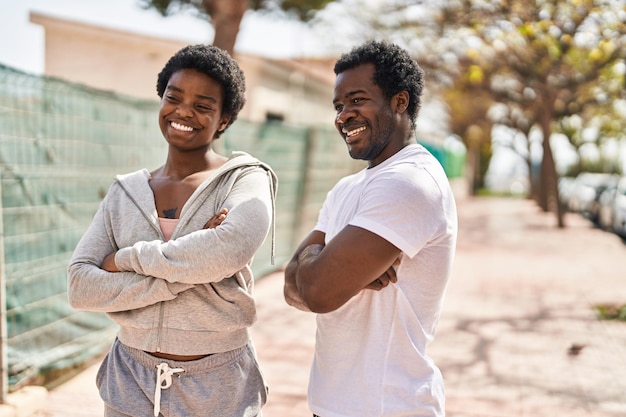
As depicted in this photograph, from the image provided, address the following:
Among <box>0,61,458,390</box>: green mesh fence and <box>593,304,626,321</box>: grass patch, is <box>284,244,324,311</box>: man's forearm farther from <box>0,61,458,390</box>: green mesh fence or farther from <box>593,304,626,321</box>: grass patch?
<box>593,304,626,321</box>: grass patch

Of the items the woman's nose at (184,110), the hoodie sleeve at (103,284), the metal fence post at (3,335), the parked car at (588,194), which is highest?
the woman's nose at (184,110)

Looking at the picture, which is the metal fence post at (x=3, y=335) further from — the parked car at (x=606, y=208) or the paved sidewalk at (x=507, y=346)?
the parked car at (x=606, y=208)

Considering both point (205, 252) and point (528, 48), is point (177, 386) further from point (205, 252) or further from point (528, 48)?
point (528, 48)

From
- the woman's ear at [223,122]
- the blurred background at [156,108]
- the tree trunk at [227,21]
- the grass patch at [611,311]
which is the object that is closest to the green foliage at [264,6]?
the blurred background at [156,108]

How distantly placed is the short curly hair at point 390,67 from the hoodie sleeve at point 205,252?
0.56m

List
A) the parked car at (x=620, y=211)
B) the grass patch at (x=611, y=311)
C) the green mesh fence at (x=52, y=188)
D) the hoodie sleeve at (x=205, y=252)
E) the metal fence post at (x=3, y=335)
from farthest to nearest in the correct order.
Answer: the parked car at (x=620, y=211)
the grass patch at (x=611, y=311)
the green mesh fence at (x=52, y=188)
the metal fence post at (x=3, y=335)
the hoodie sleeve at (x=205, y=252)

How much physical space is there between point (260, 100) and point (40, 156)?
37.5 ft

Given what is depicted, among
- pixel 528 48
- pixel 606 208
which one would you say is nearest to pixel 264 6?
pixel 528 48

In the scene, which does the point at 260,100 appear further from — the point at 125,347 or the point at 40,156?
the point at 125,347

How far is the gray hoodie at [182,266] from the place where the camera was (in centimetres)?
216

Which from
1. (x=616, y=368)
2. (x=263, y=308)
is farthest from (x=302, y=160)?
(x=616, y=368)

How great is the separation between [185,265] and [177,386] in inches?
15.2

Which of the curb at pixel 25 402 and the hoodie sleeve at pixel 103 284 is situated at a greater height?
the hoodie sleeve at pixel 103 284

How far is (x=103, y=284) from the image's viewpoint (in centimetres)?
223
